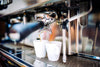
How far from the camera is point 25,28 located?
1.61 metres

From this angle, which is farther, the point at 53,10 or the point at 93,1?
the point at 53,10

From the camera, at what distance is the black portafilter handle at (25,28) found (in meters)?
1.34

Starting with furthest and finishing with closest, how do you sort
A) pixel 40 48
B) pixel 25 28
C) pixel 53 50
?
pixel 25 28
pixel 40 48
pixel 53 50

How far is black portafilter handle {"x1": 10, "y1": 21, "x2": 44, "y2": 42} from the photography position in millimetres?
1341

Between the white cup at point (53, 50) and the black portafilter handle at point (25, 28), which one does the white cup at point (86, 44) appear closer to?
the white cup at point (53, 50)

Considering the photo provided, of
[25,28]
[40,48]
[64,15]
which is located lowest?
[40,48]

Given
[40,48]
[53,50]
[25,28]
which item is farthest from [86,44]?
[25,28]

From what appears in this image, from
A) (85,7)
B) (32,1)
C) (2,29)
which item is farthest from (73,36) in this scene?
(2,29)

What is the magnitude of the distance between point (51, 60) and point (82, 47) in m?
0.33

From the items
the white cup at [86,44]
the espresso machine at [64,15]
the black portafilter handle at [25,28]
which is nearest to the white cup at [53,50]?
the espresso machine at [64,15]

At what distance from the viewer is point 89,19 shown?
2.69ft

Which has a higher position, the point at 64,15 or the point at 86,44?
the point at 64,15

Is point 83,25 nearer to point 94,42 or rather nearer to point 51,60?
point 94,42

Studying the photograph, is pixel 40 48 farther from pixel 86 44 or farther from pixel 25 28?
pixel 25 28
